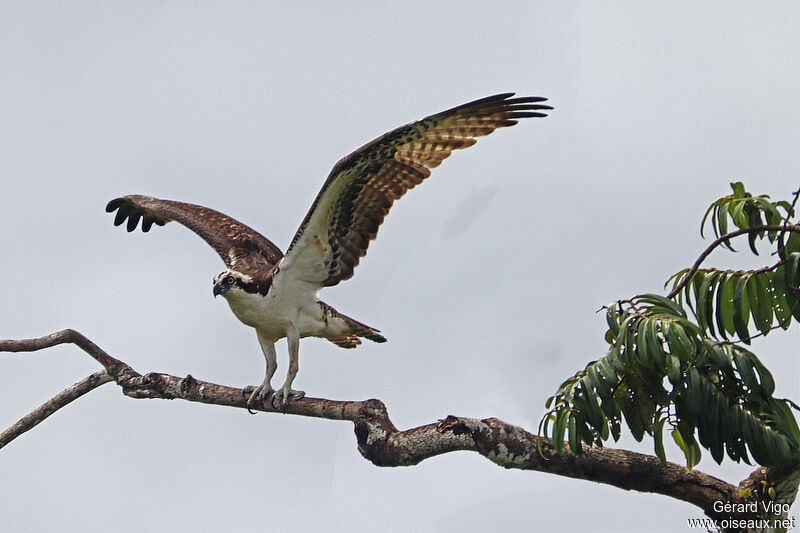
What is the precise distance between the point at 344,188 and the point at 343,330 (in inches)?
58.7

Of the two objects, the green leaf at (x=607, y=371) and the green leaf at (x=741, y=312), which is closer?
the green leaf at (x=607, y=371)

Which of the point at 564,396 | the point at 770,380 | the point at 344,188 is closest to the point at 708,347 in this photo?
the point at 770,380

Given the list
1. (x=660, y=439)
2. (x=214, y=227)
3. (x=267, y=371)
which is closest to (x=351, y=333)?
(x=267, y=371)

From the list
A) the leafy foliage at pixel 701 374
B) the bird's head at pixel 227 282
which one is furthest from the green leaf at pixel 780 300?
the bird's head at pixel 227 282

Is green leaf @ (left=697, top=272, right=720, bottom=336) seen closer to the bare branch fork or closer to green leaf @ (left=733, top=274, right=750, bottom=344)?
green leaf @ (left=733, top=274, right=750, bottom=344)

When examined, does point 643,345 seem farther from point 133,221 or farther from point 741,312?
point 133,221

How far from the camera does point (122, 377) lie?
8375 mm

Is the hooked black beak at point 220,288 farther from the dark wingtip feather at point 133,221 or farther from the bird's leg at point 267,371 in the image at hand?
the dark wingtip feather at point 133,221

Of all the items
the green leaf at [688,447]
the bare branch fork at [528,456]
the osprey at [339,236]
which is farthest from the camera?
the osprey at [339,236]

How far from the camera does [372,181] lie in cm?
920

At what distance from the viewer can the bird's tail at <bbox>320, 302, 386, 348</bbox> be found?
9.80 metres

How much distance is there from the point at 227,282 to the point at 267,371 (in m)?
0.86

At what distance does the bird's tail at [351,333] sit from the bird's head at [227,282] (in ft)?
2.67

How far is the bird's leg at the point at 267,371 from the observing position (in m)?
8.85
